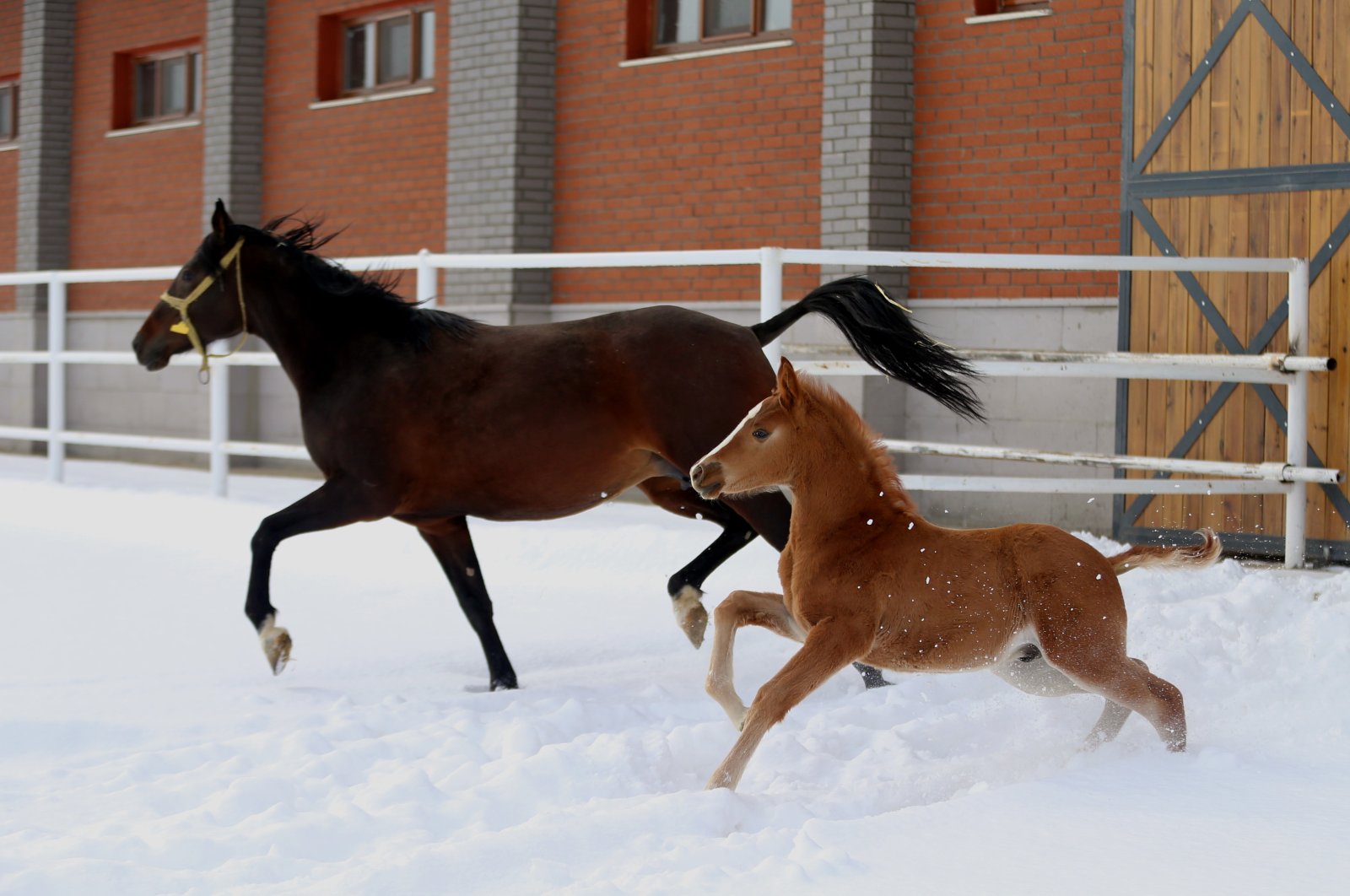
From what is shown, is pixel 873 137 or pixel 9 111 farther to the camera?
pixel 9 111

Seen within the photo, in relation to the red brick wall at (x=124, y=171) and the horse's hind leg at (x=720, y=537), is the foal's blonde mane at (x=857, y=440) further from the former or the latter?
the red brick wall at (x=124, y=171)

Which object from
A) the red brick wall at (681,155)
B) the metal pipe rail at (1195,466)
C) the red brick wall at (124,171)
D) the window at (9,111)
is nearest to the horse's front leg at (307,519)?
the metal pipe rail at (1195,466)

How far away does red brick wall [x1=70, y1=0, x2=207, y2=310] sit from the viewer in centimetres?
1617

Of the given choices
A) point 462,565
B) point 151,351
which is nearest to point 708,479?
point 462,565

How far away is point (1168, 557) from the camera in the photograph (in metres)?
4.07

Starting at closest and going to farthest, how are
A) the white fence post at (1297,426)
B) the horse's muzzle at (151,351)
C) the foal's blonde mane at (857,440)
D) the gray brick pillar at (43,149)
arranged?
the foal's blonde mane at (857,440) → the horse's muzzle at (151,351) → the white fence post at (1297,426) → the gray brick pillar at (43,149)

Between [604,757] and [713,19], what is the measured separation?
9.05 metres

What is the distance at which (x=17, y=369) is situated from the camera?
56.8ft

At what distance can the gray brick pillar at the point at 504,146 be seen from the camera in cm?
1273

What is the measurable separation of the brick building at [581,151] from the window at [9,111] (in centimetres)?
6

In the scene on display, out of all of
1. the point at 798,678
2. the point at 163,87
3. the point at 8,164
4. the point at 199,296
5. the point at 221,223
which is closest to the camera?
the point at 798,678

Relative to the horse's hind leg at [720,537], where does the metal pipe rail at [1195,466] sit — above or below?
above

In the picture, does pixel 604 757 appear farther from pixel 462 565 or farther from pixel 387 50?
pixel 387 50

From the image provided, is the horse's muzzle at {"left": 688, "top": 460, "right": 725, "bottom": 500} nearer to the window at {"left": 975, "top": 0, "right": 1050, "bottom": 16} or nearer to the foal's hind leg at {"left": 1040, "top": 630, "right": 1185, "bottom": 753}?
the foal's hind leg at {"left": 1040, "top": 630, "right": 1185, "bottom": 753}
